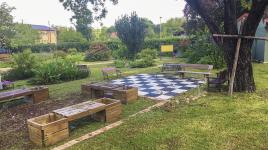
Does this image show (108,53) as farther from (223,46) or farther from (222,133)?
(222,133)

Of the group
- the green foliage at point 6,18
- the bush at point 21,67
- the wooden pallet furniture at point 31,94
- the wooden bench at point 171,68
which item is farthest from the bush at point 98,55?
the wooden pallet furniture at point 31,94

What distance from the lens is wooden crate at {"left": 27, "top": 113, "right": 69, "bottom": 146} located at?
14.5 feet

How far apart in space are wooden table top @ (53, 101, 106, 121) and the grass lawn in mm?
601

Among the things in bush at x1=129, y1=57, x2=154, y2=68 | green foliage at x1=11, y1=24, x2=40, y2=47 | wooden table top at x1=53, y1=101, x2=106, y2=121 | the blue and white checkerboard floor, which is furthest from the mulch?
green foliage at x1=11, y1=24, x2=40, y2=47

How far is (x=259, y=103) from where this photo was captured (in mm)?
6617

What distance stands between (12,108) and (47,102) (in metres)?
1.00

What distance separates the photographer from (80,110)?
5.21 m

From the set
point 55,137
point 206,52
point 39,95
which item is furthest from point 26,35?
point 55,137

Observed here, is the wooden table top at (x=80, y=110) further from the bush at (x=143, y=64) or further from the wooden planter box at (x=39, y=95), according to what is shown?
the bush at (x=143, y=64)

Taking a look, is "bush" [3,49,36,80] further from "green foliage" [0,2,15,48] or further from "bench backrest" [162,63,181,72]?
"bench backrest" [162,63,181,72]

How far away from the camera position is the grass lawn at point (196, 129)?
14.2 feet

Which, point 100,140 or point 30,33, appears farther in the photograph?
point 30,33

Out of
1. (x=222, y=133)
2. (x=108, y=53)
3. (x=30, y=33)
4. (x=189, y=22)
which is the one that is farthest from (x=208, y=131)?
(x=30, y=33)

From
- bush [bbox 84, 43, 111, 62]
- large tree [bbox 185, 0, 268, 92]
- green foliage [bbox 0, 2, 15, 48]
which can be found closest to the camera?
large tree [bbox 185, 0, 268, 92]
